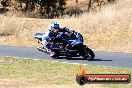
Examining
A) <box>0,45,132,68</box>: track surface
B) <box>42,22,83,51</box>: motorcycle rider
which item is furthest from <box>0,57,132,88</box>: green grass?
<box>42,22,83,51</box>: motorcycle rider

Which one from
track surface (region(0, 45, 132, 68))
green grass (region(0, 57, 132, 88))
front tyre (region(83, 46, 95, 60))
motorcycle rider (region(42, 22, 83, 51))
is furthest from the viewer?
motorcycle rider (region(42, 22, 83, 51))

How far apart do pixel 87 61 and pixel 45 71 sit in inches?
148

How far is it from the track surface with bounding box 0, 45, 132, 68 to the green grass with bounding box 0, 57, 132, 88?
4.43 ft

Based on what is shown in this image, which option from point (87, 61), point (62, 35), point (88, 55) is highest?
point (62, 35)

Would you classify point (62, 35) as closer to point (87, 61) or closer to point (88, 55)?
point (88, 55)

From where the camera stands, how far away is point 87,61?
2089 cm

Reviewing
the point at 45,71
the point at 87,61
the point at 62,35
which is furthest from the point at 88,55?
the point at 45,71

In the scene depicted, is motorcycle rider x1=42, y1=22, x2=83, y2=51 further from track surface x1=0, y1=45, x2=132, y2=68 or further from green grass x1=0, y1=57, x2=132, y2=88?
green grass x1=0, y1=57, x2=132, y2=88

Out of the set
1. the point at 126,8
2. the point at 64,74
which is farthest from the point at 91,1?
the point at 64,74

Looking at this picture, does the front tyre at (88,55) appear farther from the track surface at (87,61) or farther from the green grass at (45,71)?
the green grass at (45,71)

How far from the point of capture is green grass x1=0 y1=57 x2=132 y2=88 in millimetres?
15930

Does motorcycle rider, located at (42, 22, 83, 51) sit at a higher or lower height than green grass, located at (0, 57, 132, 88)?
higher

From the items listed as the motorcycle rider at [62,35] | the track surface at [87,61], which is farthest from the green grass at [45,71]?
the motorcycle rider at [62,35]

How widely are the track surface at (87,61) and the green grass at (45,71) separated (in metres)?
1.35
